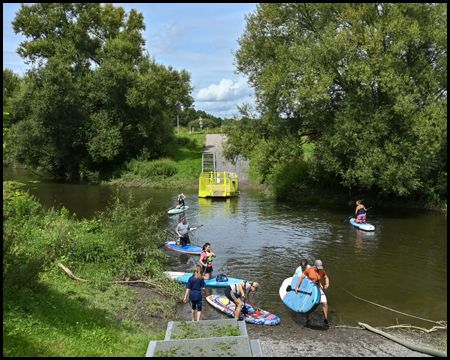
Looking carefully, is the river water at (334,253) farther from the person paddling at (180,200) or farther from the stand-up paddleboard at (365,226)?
the person paddling at (180,200)

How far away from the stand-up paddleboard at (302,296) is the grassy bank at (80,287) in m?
3.19

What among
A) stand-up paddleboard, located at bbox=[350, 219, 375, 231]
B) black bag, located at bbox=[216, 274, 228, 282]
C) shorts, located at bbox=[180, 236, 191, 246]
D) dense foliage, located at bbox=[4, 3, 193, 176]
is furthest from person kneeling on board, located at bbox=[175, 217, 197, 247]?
dense foliage, located at bbox=[4, 3, 193, 176]

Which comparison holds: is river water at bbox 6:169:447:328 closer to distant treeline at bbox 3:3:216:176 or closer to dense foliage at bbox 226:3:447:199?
dense foliage at bbox 226:3:447:199

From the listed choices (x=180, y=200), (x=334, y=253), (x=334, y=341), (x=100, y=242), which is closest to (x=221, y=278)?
(x=100, y=242)

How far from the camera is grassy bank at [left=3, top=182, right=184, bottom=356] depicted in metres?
7.66

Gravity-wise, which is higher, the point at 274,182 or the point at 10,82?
the point at 10,82

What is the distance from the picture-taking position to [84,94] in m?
45.0

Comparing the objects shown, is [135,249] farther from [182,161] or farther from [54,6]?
[54,6]

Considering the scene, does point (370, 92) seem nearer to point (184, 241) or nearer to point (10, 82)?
point (184, 241)

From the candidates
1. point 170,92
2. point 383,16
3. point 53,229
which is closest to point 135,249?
point 53,229

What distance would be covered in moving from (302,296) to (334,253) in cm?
654

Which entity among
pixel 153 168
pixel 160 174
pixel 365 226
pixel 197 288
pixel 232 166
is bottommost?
pixel 365 226

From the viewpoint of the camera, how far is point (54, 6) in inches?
1773

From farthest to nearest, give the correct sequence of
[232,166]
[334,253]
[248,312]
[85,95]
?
1. [232,166]
2. [85,95]
3. [334,253]
4. [248,312]
